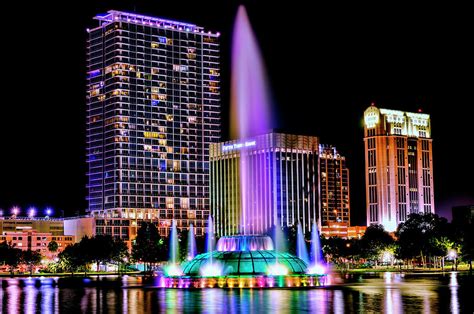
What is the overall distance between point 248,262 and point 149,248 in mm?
84136

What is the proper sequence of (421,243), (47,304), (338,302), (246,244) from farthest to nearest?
1. (421,243)
2. (246,244)
3. (47,304)
4. (338,302)

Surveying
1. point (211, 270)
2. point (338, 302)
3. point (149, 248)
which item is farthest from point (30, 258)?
point (338, 302)

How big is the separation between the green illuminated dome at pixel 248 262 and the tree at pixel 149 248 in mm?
77047

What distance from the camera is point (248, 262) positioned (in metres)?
80.7

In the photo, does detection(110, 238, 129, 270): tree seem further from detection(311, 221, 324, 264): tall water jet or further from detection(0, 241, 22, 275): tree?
detection(311, 221, 324, 264): tall water jet

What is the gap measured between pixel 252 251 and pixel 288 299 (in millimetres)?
25283

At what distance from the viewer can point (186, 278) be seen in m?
78.6

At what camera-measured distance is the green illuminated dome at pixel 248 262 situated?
80.4 metres

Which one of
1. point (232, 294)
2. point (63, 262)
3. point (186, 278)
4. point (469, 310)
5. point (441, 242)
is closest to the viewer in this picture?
point (469, 310)

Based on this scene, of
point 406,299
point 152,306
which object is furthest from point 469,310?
point 152,306

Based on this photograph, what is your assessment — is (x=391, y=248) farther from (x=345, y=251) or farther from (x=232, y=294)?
(x=232, y=294)

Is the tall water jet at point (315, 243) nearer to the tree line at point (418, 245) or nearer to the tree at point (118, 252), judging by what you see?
the tree line at point (418, 245)

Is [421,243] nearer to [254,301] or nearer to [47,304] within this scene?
[254,301]

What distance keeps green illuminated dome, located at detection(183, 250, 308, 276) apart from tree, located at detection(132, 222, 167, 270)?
3033 inches
